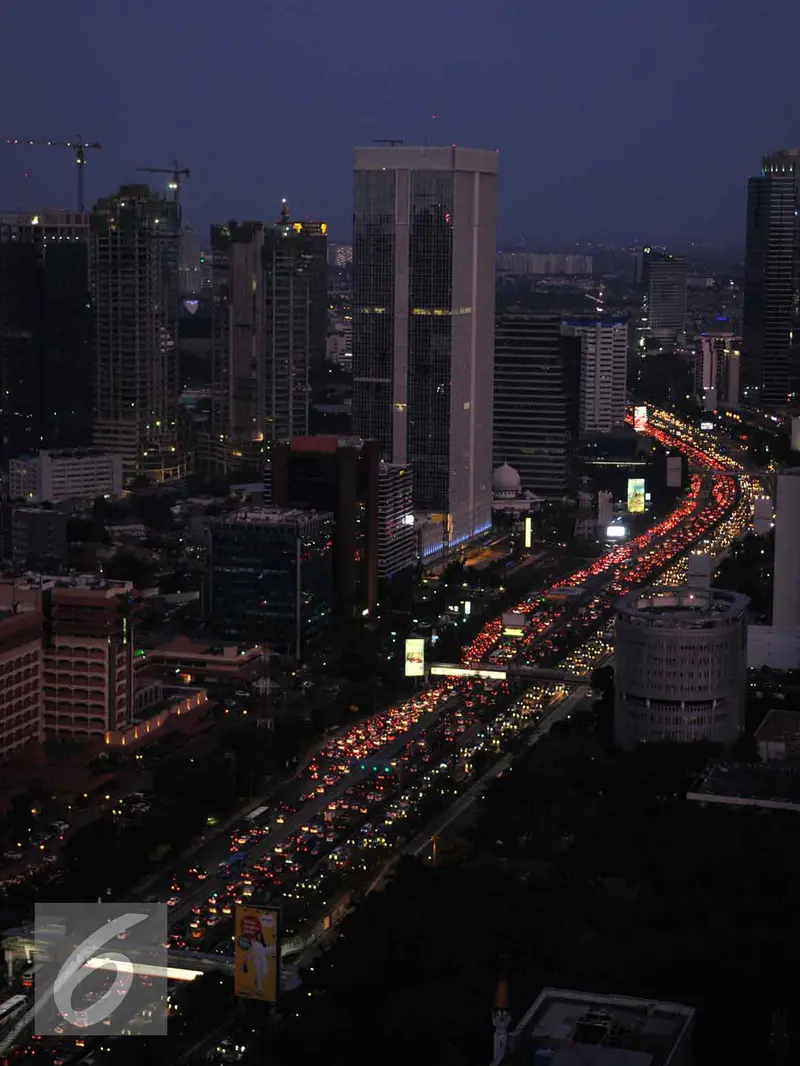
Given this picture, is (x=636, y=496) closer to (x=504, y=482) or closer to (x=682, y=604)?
(x=504, y=482)

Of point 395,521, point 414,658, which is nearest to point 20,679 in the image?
point 414,658

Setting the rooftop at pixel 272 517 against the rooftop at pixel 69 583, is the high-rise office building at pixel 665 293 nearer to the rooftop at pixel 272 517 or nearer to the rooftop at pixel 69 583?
the rooftop at pixel 272 517

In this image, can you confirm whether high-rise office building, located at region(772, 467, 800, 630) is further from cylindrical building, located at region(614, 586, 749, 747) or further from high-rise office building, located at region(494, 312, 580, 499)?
high-rise office building, located at region(494, 312, 580, 499)

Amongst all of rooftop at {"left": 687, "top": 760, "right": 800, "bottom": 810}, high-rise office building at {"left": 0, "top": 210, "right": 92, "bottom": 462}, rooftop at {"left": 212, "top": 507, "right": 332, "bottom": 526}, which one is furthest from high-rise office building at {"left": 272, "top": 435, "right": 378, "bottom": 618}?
high-rise office building at {"left": 0, "top": 210, "right": 92, "bottom": 462}

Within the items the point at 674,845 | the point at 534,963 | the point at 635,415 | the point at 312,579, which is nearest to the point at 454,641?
the point at 312,579

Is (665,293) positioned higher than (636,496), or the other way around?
(665,293)
